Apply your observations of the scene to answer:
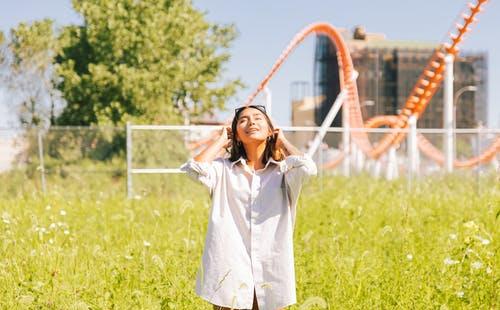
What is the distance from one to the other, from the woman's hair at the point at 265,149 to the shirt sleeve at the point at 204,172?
0.14 meters

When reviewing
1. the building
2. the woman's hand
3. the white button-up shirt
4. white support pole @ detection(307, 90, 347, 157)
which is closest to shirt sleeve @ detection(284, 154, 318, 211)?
the white button-up shirt

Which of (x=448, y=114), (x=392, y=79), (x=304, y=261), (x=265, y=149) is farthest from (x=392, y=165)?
(x=392, y=79)

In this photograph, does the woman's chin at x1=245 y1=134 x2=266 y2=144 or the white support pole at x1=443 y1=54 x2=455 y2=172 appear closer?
the woman's chin at x1=245 y1=134 x2=266 y2=144

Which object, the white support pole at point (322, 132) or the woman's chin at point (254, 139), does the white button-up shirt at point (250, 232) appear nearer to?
the woman's chin at point (254, 139)

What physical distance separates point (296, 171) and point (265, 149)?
9.9 inches

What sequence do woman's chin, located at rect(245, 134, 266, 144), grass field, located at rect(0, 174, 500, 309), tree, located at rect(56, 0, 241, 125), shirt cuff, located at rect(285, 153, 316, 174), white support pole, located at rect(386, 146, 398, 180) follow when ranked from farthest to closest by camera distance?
tree, located at rect(56, 0, 241, 125) < white support pole, located at rect(386, 146, 398, 180) < grass field, located at rect(0, 174, 500, 309) < woman's chin, located at rect(245, 134, 266, 144) < shirt cuff, located at rect(285, 153, 316, 174)

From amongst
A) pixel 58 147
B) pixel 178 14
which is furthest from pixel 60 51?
pixel 58 147

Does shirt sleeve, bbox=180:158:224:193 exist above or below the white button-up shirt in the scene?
above

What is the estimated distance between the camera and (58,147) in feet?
52.5

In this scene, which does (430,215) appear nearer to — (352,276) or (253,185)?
(352,276)

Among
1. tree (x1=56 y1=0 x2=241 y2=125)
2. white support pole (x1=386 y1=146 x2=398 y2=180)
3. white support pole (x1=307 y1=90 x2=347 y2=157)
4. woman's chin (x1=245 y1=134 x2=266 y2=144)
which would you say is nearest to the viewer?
woman's chin (x1=245 y1=134 x2=266 y2=144)

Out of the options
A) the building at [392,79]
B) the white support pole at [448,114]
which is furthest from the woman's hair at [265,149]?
the building at [392,79]

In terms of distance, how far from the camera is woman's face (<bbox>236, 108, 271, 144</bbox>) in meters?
3.65

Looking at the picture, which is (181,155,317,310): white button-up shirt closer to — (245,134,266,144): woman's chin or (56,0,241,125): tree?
(245,134,266,144): woman's chin
